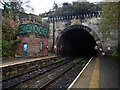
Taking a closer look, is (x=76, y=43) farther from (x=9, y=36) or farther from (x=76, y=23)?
(x=9, y=36)

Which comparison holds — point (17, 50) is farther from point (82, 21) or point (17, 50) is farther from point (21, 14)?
point (82, 21)

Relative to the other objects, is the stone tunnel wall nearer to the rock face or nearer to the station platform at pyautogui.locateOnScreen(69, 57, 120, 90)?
the rock face

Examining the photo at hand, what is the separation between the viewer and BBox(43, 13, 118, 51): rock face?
16.4 m

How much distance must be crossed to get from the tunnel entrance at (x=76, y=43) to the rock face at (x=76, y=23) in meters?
1.22

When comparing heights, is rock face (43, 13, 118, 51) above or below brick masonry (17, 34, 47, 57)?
above

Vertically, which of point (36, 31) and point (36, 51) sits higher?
point (36, 31)

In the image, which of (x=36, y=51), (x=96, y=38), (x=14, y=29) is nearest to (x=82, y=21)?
(x=96, y=38)

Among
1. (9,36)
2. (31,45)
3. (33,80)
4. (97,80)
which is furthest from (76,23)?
(97,80)

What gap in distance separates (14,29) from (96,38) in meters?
13.1

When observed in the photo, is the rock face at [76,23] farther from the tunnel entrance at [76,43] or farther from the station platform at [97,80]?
the station platform at [97,80]

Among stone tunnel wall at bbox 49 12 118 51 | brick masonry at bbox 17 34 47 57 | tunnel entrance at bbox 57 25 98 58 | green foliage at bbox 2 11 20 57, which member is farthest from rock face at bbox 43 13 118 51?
green foliage at bbox 2 11 20 57

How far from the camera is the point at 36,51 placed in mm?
14055

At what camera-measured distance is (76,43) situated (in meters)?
28.6

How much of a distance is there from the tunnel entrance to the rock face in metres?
1.22
